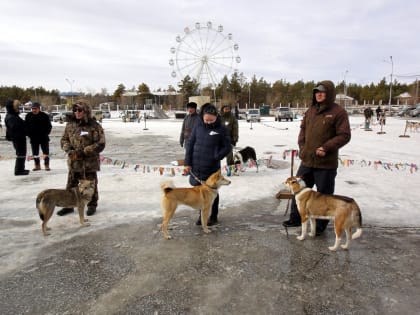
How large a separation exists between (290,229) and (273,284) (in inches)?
62.5

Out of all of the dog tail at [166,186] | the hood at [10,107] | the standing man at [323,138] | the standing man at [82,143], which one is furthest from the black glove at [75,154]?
the hood at [10,107]

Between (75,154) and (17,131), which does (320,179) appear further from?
(17,131)

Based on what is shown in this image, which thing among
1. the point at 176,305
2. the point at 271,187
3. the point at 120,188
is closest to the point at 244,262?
the point at 176,305

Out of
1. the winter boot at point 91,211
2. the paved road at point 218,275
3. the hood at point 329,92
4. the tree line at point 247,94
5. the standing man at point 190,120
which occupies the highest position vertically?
the tree line at point 247,94

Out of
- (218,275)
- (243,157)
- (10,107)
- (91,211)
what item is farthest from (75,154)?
(243,157)

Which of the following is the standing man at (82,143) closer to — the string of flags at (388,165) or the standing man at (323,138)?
the standing man at (323,138)

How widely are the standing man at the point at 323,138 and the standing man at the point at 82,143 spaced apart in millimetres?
3254

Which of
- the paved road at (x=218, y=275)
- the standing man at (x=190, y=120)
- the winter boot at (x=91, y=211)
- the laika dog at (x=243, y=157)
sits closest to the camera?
the paved road at (x=218, y=275)

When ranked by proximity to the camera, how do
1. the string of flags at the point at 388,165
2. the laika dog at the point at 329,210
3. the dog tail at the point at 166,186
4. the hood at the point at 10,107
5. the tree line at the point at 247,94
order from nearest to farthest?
the laika dog at the point at 329,210 < the dog tail at the point at 166,186 < the string of flags at the point at 388,165 < the hood at the point at 10,107 < the tree line at the point at 247,94

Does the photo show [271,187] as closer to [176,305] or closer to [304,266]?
[304,266]

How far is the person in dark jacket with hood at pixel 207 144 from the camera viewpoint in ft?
15.1

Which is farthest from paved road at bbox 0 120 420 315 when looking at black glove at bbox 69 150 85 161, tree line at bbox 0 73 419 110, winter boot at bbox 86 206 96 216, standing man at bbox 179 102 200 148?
tree line at bbox 0 73 419 110

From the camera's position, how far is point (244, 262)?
12.0ft

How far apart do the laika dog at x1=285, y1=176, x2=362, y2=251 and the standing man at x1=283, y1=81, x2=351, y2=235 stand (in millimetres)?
264
